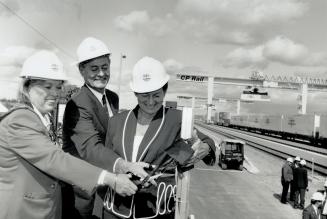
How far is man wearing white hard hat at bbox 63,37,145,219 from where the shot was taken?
10.2 ft

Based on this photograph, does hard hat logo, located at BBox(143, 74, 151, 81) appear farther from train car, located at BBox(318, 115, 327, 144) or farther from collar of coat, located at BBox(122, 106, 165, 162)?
train car, located at BBox(318, 115, 327, 144)

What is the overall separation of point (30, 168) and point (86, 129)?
2.71ft

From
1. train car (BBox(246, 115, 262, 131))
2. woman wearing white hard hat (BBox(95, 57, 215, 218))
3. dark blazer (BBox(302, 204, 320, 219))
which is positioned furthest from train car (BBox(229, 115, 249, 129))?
woman wearing white hard hat (BBox(95, 57, 215, 218))

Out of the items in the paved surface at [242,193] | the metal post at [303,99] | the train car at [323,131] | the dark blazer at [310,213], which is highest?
the metal post at [303,99]

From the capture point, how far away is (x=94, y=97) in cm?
358

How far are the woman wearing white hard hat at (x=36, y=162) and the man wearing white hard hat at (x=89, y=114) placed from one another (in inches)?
19.1

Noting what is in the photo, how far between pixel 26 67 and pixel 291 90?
243 ft

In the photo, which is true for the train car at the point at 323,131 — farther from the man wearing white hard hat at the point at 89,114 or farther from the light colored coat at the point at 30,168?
the light colored coat at the point at 30,168

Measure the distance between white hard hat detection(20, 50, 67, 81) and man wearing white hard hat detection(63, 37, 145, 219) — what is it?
63cm

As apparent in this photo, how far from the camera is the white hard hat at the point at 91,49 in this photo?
3.58 metres

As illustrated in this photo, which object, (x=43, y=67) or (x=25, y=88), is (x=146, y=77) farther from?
(x=25, y=88)

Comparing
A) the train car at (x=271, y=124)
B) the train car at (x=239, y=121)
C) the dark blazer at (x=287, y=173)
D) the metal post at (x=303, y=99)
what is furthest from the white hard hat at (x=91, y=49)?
the train car at (x=239, y=121)

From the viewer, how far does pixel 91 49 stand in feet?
11.8

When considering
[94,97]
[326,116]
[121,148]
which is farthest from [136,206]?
[326,116]
